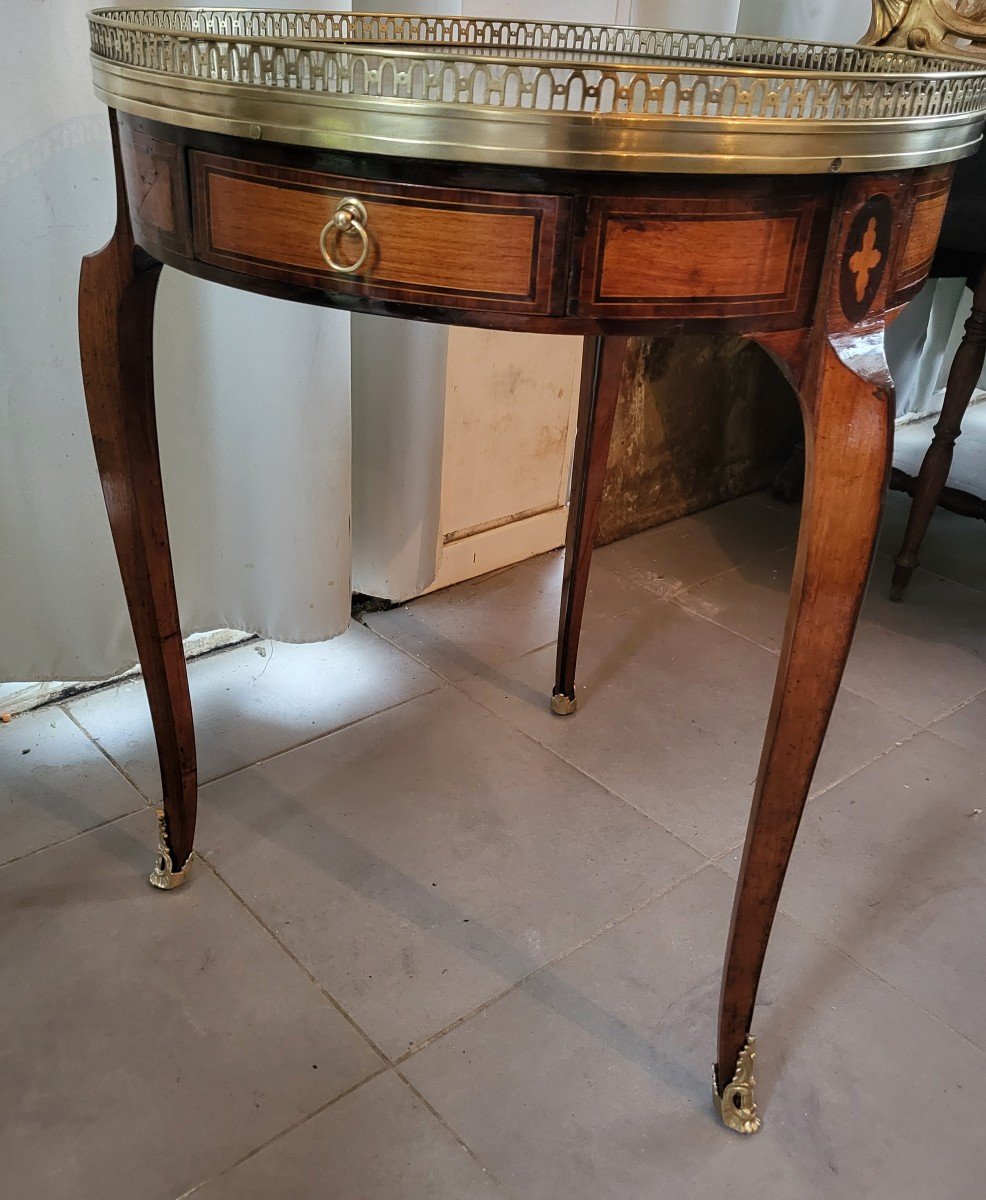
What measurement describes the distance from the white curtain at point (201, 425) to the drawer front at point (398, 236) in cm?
50

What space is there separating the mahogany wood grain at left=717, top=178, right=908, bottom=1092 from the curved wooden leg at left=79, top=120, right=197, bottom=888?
52 centimetres

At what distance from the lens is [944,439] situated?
178 centimetres

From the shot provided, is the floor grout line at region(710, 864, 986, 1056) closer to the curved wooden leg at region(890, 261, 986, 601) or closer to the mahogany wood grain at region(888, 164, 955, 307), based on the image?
the mahogany wood grain at region(888, 164, 955, 307)

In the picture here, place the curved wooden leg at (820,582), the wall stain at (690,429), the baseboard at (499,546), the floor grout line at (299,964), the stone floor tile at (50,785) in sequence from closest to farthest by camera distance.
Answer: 1. the curved wooden leg at (820,582)
2. the floor grout line at (299,964)
3. the stone floor tile at (50,785)
4. the baseboard at (499,546)
5. the wall stain at (690,429)

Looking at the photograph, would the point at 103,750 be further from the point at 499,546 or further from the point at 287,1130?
the point at 499,546

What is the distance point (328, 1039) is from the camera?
993 millimetres

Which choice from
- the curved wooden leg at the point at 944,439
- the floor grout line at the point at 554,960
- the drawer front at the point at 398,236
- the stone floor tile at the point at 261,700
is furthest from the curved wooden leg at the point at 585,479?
the curved wooden leg at the point at 944,439

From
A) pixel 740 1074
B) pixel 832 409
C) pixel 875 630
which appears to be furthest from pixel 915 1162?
pixel 875 630

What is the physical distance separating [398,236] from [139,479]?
41 cm

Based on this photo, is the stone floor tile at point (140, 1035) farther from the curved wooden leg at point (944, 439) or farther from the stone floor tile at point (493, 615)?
the curved wooden leg at point (944, 439)

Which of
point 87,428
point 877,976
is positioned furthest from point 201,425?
point 877,976

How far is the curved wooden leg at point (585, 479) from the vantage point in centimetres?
127

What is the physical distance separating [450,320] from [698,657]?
1058 millimetres

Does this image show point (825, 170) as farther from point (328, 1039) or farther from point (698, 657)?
point (698, 657)
